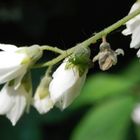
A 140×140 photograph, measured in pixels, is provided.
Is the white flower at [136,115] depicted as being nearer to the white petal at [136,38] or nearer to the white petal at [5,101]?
the white petal at [136,38]

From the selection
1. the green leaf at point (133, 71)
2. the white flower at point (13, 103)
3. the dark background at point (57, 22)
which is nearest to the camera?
the white flower at point (13, 103)

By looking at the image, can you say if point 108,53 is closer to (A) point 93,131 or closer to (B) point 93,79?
(A) point 93,131

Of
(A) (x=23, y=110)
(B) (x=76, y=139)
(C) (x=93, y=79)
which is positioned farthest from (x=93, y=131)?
(A) (x=23, y=110)

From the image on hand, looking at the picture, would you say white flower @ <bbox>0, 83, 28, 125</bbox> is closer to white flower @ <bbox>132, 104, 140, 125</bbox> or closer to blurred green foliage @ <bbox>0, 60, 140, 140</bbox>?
blurred green foliage @ <bbox>0, 60, 140, 140</bbox>

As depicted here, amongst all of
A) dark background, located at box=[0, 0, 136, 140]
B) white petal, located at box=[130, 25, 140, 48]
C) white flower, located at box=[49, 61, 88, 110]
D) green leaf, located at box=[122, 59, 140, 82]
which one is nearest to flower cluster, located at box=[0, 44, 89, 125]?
white flower, located at box=[49, 61, 88, 110]

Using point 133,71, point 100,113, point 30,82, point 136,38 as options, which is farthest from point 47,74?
point 133,71

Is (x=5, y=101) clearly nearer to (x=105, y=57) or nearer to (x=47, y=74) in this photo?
(x=47, y=74)

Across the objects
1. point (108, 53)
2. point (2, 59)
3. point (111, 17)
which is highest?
point (2, 59)

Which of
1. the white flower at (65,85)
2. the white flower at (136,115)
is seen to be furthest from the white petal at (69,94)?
the white flower at (136,115)
